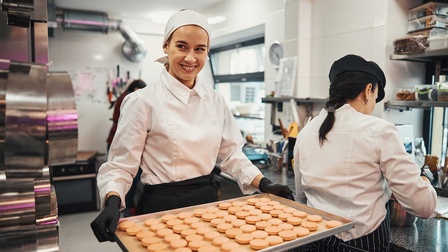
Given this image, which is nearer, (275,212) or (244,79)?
(275,212)

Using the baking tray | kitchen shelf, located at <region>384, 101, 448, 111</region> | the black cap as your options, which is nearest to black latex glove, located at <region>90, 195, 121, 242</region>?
the baking tray

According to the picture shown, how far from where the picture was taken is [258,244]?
1037 millimetres

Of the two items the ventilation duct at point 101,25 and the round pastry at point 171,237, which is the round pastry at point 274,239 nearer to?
the round pastry at point 171,237

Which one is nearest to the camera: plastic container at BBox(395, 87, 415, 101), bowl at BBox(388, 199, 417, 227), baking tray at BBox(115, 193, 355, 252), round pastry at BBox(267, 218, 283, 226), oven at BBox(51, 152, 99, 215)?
baking tray at BBox(115, 193, 355, 252)

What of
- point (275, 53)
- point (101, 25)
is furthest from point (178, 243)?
point (101, 25)

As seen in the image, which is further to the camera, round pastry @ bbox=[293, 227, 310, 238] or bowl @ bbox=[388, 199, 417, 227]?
bowl @ bbox=[388, 199, 417, 227]

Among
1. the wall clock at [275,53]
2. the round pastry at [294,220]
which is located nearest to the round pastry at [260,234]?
the round pastry at [294,220]

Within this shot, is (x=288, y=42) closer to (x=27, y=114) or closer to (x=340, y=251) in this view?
(x=340, y=251)

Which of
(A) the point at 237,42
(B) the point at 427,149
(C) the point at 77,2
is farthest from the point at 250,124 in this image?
(C) the point at 77,2

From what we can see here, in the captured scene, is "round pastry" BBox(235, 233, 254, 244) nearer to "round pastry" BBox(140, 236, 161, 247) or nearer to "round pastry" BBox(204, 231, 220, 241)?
"round pastry" BBox(204, 231, 220, 241)

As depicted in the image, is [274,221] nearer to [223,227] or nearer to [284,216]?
[284,216]

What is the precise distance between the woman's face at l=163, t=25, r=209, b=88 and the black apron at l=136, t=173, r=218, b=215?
0.44 meters

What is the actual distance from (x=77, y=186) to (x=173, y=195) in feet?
Answer: 11.3

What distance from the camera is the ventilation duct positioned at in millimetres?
4336
